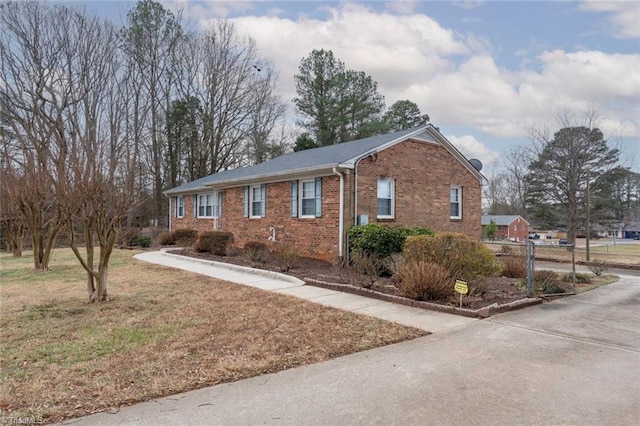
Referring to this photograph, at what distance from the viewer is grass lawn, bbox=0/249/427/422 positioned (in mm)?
3584

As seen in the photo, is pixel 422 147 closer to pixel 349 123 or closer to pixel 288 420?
pixel 288 420

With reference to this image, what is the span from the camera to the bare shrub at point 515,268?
1082cm

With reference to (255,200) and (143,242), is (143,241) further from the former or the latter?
(255,200)

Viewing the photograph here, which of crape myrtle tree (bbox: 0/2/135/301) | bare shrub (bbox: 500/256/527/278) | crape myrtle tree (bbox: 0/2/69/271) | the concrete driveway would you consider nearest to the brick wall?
bare shrub (bbox: 500/256/527/278)

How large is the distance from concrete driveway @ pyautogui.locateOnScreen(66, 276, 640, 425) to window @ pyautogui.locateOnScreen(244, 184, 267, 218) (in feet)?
36.4

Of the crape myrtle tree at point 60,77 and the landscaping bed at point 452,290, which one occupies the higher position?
the crape myrtle tree at point 60,77

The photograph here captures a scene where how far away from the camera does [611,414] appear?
326 centimetres

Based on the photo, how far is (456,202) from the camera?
16.3 meters

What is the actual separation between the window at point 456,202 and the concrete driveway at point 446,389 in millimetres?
10895

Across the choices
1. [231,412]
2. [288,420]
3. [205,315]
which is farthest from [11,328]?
[288,420]

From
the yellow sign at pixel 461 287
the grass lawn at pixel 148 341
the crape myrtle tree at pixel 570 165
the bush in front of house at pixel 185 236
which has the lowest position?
the grass lawn at pixel 148 341

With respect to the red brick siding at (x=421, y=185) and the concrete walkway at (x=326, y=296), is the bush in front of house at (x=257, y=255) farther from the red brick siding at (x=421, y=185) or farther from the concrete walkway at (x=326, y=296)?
the red brick siding at (x=421, y=185)

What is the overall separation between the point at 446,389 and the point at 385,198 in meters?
10.2

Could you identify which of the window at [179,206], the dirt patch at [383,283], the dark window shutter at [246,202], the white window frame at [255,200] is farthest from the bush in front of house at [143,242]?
the dirt patch at [383,283]
